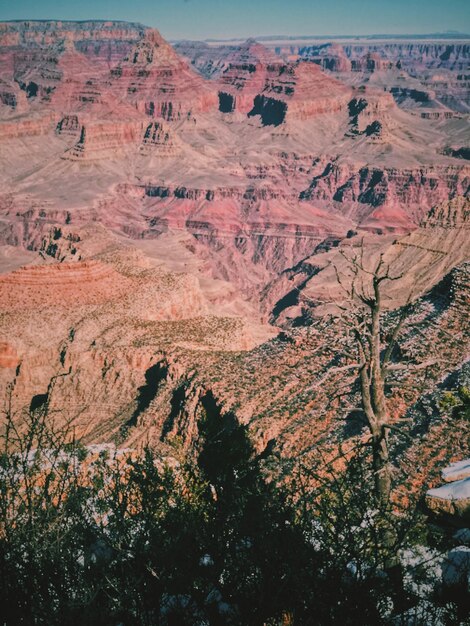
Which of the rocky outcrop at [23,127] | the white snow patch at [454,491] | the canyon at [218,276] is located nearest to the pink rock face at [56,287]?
the canyon at [218,276]

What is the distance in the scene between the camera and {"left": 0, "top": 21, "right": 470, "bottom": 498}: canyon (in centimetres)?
2845

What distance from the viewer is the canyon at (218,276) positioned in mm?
28453

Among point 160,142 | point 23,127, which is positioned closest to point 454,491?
point 160,142

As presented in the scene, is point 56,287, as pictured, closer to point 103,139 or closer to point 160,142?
point 103,139

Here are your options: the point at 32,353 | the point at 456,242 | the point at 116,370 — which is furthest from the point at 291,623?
the point at 456,242

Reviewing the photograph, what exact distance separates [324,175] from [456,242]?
10034 cm

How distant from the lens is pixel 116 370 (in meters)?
41.2

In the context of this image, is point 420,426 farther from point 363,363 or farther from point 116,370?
point 116,370

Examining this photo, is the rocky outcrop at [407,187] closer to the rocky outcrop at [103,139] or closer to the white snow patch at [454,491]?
the rocky outcrop at [103,139]

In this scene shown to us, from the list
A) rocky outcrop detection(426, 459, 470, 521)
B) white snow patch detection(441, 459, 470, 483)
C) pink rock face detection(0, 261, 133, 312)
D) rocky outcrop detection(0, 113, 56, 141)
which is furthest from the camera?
rocky outcrop detection(0, 113, 56, 141)

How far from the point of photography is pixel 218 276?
12706cm

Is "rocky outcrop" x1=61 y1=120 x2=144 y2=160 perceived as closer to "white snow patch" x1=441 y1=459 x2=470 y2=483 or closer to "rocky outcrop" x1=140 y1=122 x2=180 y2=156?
"rocky outcrop" x1=140 y1=122 x2=180 y2=156

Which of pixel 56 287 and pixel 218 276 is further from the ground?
pixel 56 287

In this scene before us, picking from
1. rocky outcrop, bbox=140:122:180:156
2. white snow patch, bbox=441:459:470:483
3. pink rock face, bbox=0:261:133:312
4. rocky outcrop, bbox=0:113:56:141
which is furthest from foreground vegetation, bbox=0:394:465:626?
rocky outcrop, bbox=0:113:56:141
